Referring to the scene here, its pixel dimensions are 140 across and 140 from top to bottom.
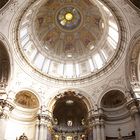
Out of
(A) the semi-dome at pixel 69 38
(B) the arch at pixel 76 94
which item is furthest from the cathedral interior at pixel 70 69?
(B) the arch at pixel 76 94

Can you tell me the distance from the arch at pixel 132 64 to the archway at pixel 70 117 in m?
5.91

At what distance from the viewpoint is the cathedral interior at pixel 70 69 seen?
22.6 m

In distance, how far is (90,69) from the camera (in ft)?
97.1

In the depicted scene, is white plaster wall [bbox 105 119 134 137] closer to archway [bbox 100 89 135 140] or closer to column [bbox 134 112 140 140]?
archway [bbox 100 89 135 140]

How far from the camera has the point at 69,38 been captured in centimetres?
3262

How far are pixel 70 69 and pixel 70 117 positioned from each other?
6.14m

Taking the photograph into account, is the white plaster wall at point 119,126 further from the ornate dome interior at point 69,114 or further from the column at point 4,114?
the column at point 4,114

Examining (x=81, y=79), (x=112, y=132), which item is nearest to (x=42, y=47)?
(x=81, y=79)

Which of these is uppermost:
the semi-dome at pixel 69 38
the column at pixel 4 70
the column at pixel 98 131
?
the semi-dome at pixel 69 38

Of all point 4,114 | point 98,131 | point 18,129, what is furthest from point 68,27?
point 4,114

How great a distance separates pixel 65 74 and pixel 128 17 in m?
11.4

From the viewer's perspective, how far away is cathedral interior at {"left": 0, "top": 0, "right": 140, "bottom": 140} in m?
22.6

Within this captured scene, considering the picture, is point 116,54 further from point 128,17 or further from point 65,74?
point 65,74

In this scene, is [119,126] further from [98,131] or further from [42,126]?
[42,126]
